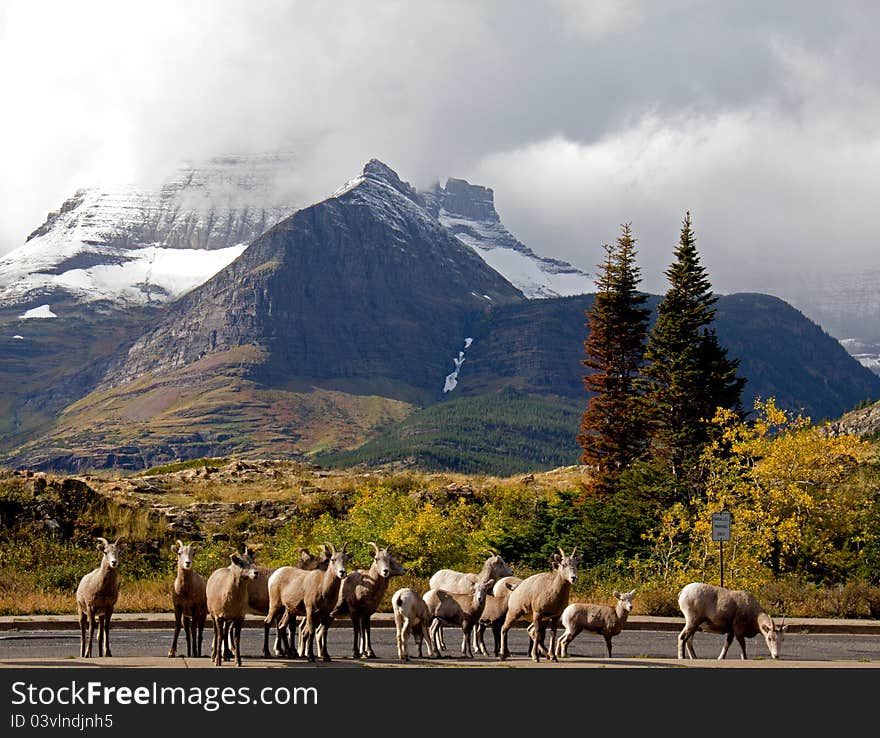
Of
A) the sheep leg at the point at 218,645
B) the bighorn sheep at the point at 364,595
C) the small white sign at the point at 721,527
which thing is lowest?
the sheep leg at the point at 218,645

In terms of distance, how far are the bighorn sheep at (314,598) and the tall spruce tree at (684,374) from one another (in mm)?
26926

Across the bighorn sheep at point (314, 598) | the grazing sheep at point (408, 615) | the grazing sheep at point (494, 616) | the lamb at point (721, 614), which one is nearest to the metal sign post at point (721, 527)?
the lamb at point (721, 614)

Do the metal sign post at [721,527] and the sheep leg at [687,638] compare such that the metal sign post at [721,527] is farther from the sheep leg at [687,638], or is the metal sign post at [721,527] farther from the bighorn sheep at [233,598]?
the bighorn sheep at [233,598]

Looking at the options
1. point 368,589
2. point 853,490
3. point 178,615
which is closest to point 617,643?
point 368,589

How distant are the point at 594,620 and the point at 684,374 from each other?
2687 cm

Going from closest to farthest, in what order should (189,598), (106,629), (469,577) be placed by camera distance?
1. (189,598)
2. (106,629)
3. (469,577)

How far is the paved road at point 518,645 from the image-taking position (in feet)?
66.9

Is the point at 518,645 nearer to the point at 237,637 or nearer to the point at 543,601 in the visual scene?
the point at 543,601

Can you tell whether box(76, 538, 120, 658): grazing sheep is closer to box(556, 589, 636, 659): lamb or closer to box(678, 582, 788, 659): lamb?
box(556, 589, 636, 659): lamb

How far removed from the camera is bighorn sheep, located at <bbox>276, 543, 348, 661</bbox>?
1785cm

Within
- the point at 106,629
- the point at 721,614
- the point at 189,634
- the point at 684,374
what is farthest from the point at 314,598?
the point at 684,374

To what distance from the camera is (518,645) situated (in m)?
24.1

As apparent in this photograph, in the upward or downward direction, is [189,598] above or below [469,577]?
below

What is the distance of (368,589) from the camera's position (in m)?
19.1
